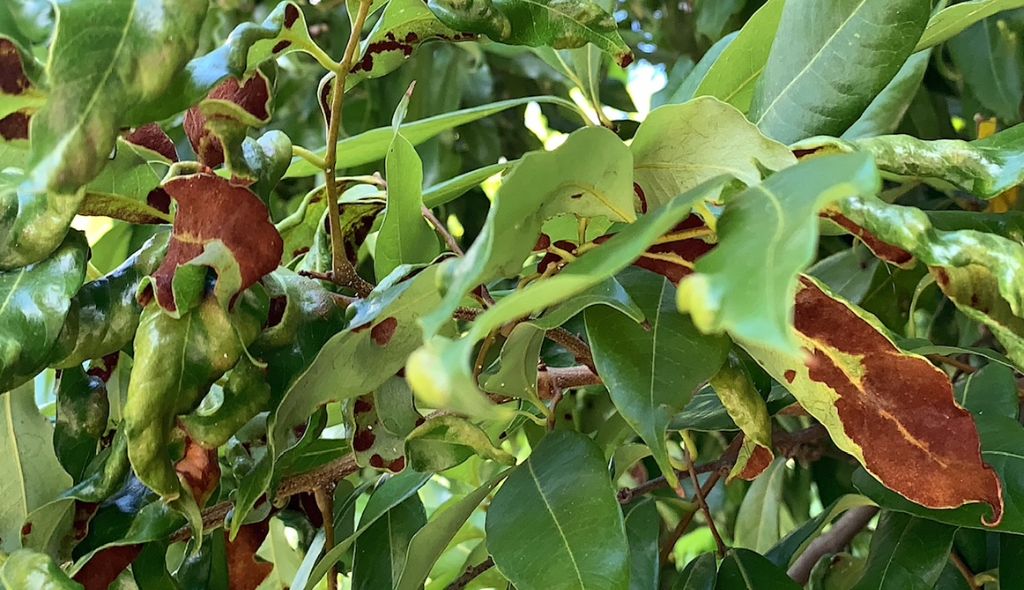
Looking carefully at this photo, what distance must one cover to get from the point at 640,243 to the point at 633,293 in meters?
0.16

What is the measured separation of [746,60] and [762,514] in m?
0.43

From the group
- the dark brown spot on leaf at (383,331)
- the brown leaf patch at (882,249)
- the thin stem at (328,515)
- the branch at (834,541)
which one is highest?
the brown leaf patch at (882,249)

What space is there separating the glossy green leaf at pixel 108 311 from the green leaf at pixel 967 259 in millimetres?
288

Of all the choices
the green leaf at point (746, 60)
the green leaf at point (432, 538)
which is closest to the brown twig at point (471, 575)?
the green leaf at point (432, 538)

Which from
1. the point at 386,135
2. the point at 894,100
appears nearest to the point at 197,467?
the point at 386,135

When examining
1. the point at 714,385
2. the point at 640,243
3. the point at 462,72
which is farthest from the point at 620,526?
the point at 462,72

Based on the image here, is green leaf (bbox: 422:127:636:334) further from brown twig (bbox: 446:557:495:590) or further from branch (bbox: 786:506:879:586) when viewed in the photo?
branch (bbox: 786:506:879:586)

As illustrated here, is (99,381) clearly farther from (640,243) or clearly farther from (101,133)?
(640,243)

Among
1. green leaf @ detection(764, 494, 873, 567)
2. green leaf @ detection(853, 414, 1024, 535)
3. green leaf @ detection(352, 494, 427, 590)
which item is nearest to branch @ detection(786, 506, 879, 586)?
green leaf @ detection(764, 494, 873, 567)

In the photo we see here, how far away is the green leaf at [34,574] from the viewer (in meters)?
0.39

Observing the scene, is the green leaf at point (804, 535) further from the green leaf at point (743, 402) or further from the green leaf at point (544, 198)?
the green leaf at point (544, 198)

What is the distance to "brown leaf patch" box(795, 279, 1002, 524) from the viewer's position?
35 centimetres

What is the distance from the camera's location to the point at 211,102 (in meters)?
0.34

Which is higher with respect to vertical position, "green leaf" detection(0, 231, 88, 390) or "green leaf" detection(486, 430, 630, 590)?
"green leaf" detection(0, 231, 88, 390)
